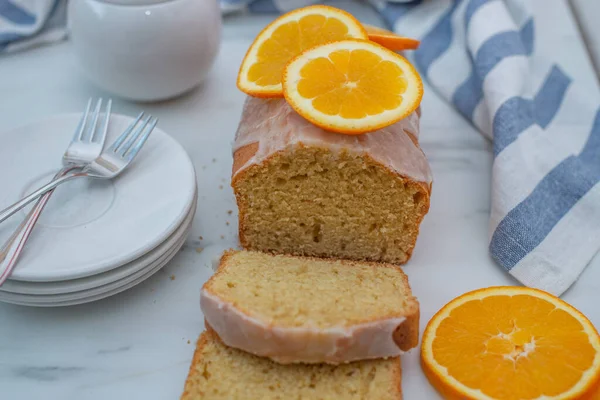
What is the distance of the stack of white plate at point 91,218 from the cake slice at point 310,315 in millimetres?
266

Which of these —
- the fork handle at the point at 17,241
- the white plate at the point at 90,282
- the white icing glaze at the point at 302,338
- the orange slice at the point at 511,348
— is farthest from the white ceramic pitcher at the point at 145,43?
the orange slice at the point at 511,348

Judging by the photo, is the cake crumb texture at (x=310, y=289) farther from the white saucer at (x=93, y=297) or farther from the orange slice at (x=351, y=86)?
the orange slice at (x=351, y=86)

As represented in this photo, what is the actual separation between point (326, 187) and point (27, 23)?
2.07m

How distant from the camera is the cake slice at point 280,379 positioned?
6.53 ft

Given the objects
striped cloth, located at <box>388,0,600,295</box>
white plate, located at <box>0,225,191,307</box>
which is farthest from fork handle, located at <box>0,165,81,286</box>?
striped cloth, located at <box>388,0,600,295</box>

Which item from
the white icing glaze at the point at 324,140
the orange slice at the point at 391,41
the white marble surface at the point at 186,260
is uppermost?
the orange slice at the point at 391,41

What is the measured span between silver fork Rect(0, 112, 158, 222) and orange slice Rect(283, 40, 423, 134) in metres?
0.66

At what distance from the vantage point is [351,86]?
2281mm

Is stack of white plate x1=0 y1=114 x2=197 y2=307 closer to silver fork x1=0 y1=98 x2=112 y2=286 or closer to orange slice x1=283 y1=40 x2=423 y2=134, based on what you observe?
silver fork x1=0 y1=98 x2=112 y2=286

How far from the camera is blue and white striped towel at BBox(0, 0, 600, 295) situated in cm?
260

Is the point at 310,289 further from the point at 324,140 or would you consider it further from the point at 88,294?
the point at 88,294

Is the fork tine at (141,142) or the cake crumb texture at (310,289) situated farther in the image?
the fork tine at (141,142)

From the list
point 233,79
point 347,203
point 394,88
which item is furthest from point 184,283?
point 233,79

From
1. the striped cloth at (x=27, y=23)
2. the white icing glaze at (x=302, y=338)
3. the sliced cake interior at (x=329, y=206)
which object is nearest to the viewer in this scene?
the white icing glaze at (x=302, y=338)
